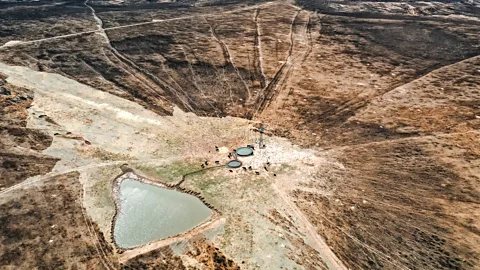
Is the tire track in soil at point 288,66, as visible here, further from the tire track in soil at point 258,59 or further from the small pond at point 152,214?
the small pond at point 152,214

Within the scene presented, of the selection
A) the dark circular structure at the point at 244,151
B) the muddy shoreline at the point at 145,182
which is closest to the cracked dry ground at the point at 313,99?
the muddy shoreline at the point at 145,182

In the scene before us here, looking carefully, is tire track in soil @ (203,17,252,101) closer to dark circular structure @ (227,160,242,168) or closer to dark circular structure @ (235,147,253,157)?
dark circular structure @ (235,147,253,157)

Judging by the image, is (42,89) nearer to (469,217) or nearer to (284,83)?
(284,83)

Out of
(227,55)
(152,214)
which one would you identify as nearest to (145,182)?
(152,214)

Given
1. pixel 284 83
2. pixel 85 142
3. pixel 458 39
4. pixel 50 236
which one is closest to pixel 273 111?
pixel 284 83

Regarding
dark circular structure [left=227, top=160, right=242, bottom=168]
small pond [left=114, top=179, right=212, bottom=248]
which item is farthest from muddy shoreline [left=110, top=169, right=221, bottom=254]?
dark circular structure [left=227, top=160, right=242, bottom=168]

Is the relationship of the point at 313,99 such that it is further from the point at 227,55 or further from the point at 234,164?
the point at 227,55
